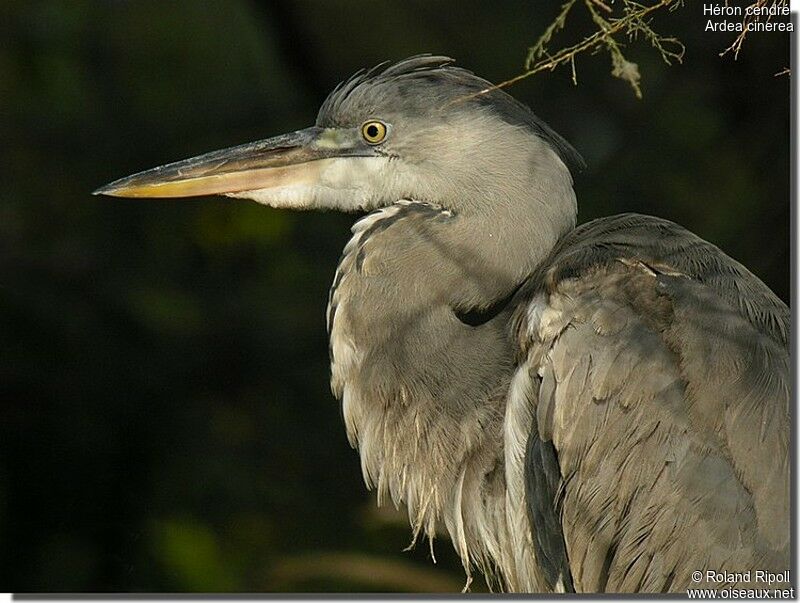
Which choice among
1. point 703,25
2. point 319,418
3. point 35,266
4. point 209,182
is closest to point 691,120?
point 703,25

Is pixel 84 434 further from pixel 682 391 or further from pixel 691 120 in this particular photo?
pixel 682 391

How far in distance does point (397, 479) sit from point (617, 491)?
0.40 m

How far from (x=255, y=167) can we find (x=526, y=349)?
0.60m

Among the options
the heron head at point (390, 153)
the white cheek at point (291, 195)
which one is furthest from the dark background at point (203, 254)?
the white cheek at point (291, 195)

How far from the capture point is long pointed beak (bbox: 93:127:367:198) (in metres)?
2.15

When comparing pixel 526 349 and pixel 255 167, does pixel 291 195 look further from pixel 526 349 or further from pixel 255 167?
pixel 526 349

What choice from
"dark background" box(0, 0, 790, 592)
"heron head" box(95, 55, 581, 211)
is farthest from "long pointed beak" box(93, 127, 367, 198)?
"dark background" box(0, 0, 790, 592)

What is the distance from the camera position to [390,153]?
6.94ft

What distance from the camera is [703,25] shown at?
273 centimetres

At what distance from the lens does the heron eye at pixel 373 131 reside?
2.12m

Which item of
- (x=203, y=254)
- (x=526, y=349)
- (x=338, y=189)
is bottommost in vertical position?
(x=203, y=254)

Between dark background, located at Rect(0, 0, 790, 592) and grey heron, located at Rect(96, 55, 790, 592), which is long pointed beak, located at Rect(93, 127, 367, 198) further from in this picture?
dark background, located at Rect(0, 0, 790, 592)

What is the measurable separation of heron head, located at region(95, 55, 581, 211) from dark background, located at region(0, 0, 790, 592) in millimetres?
1096

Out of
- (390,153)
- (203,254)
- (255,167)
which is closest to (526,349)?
(390,153)
